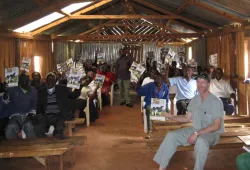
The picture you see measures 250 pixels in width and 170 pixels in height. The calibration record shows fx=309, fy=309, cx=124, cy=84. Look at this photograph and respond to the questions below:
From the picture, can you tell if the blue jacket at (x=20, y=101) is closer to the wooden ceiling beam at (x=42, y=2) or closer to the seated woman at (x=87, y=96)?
the seated woman at (x=87, y=96)

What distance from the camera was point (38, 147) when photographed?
13.9 ft

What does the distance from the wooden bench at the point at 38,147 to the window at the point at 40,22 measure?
604 centimetres

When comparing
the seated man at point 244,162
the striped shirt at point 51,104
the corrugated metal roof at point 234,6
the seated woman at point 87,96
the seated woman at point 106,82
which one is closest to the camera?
the seated man at point 244,162

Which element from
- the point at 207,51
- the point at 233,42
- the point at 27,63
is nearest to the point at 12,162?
the point at 27,63

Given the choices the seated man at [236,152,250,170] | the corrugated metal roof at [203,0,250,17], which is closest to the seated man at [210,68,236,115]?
the corrugated metal roof at [203,0,250,17]

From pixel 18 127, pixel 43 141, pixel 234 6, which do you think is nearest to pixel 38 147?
pixel 43 141

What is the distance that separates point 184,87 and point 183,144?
2.88 m

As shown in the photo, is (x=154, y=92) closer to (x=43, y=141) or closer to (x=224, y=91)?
(x=224, y=91)

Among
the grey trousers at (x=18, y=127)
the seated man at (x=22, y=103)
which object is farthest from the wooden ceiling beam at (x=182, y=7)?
the grey trousers at (x=18, y=127)

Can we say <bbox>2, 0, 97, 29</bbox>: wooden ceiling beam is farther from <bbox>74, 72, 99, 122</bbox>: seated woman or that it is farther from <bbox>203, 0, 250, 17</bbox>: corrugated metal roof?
<bbox>203, 0, 250, 17</bbox>: corrugated metal roof

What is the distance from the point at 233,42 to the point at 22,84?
19.3 ft

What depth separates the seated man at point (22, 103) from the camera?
530cm

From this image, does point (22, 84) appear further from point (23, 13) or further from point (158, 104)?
point (23, 13)

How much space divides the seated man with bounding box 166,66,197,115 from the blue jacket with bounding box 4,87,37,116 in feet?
10.0
